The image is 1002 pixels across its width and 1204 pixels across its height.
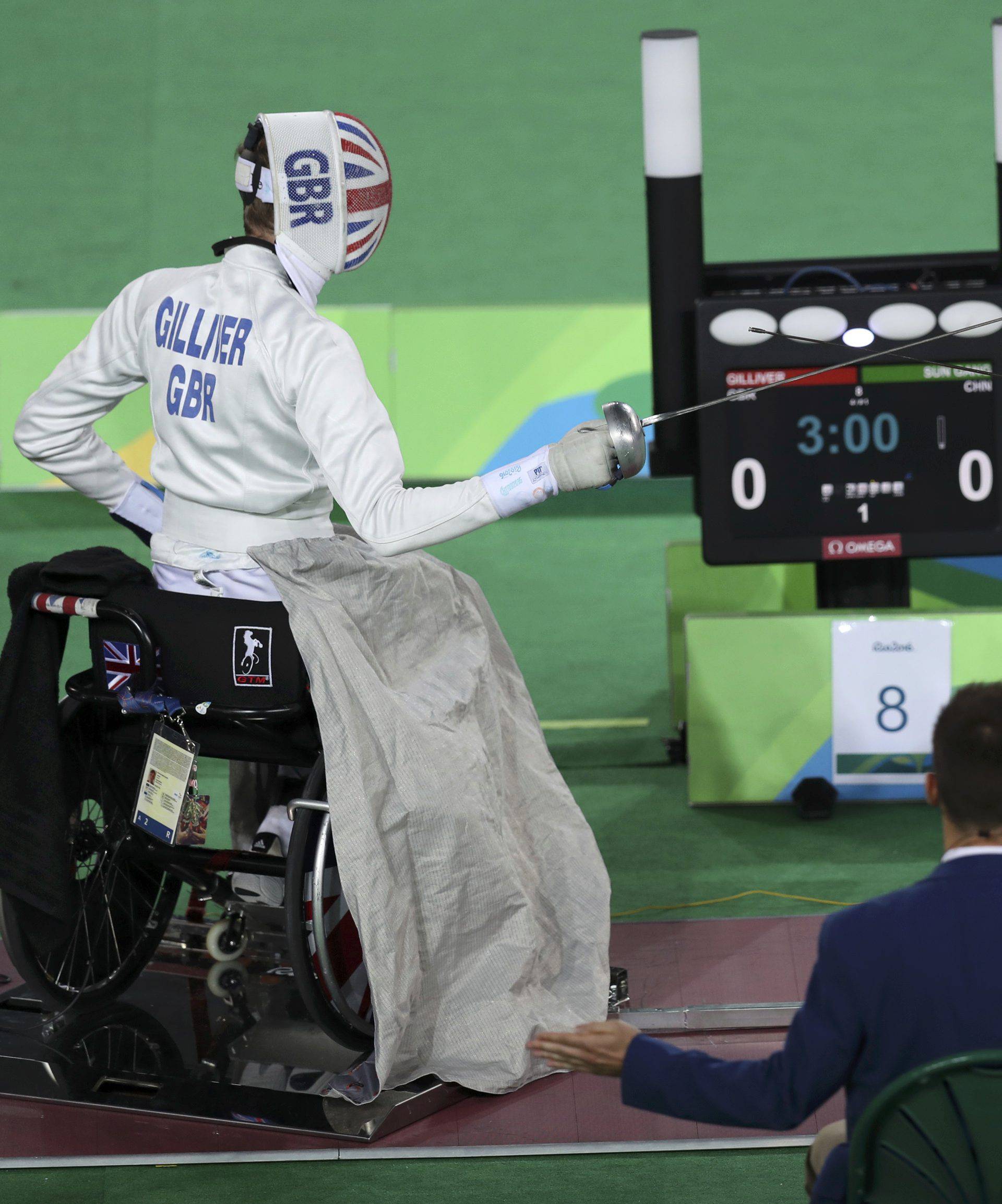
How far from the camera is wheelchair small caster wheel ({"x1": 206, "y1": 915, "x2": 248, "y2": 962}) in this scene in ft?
10.8

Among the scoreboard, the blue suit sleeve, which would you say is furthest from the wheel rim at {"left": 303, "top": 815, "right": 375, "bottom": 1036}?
the scoreboard

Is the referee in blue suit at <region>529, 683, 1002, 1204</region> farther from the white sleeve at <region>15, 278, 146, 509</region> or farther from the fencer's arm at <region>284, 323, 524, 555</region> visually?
the white sleeve at <region>15, 278, 146, 509</region>

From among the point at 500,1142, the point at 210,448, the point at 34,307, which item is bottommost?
the point at 500,1142

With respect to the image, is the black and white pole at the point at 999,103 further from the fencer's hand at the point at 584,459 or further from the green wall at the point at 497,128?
the green wall at the point at 497,128

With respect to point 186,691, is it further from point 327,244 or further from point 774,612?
point 774,612

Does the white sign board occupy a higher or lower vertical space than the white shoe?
higher

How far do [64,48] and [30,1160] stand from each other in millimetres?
7777

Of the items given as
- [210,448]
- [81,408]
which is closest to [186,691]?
[210,448]

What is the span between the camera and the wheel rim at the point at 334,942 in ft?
8.79

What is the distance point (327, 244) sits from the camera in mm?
2814

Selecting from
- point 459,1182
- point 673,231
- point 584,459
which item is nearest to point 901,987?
point 584,459

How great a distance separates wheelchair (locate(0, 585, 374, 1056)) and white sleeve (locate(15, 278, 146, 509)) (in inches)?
15.7

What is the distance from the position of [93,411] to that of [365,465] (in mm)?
759

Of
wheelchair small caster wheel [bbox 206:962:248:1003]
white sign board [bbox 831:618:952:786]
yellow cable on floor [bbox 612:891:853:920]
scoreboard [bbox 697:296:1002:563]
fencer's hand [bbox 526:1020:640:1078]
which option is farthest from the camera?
white sign board [bbox 831:618:952:786]
